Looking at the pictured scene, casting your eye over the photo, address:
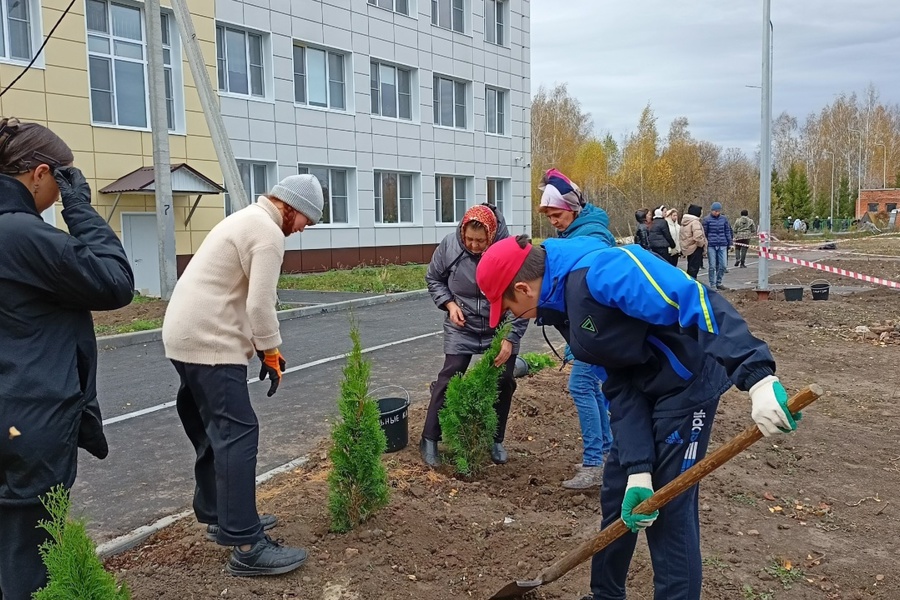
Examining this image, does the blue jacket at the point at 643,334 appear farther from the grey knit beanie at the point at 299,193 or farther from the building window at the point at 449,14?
the building window at the point at 449,14

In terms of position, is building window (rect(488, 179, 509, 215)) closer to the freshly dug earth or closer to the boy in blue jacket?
the freshly dug earth

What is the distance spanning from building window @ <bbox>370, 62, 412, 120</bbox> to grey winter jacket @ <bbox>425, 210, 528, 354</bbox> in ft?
66.8

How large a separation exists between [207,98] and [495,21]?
18.9 metres

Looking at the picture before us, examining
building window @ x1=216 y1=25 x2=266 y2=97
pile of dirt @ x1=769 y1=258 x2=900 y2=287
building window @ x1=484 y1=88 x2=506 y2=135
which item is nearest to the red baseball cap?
pile of dirt @ x1=769 y1=258 x2=900 y2=287

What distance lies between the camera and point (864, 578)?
3.52 metres

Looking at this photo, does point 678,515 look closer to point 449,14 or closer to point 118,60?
point 118,60

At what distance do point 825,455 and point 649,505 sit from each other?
3304mm

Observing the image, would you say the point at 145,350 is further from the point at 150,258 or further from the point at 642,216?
the point at 642,216

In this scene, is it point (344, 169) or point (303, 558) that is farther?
point (344, 169)

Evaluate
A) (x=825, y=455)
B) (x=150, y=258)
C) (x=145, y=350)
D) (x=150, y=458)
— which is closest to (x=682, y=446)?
(x=825, y=455)

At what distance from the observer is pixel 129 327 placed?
1141 cm

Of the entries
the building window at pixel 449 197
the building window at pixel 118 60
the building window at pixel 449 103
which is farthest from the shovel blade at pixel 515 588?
the building window at pixel 449 103

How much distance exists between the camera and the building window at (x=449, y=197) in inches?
1088

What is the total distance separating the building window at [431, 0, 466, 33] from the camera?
87.2 ft
